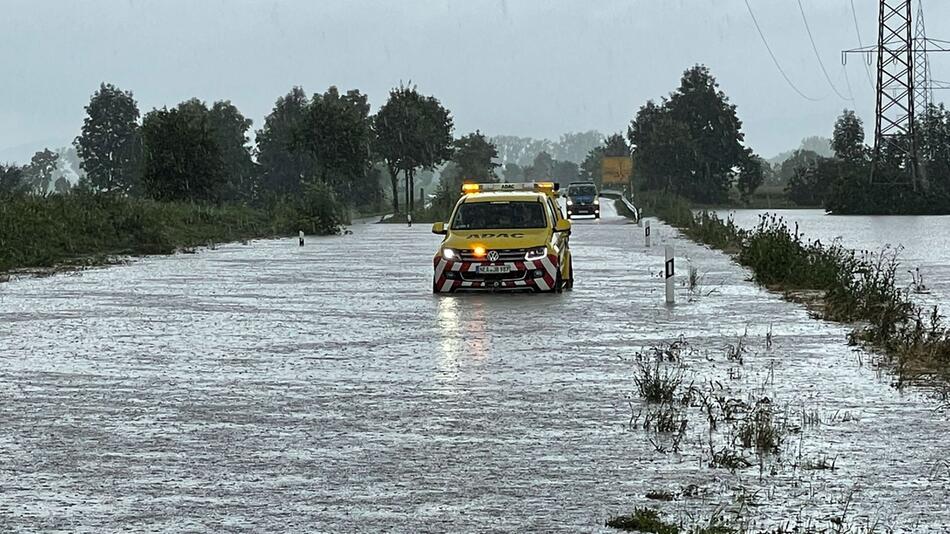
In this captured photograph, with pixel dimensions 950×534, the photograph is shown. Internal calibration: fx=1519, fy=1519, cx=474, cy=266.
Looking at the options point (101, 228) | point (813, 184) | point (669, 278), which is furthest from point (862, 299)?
point (813, 184)

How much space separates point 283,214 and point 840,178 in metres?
38.2

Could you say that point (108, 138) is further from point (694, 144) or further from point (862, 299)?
point (862, 299)

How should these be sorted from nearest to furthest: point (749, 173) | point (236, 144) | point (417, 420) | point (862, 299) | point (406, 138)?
point (417, 420)
point (862, 299)
point (406, 138)
point (749, 173)
point (236, 144)

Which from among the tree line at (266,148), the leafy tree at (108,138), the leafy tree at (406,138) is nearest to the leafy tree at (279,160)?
the tree line at (266,148)

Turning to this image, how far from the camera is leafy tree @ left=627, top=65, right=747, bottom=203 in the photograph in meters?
138

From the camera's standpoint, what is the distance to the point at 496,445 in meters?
9.96

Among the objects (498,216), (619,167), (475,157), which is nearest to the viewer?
(498,216)

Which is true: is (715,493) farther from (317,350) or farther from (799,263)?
(799,263)

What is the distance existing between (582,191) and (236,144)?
7662 cm

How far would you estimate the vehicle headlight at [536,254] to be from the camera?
24.2 meters

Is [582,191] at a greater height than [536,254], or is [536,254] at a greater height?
[582,191]

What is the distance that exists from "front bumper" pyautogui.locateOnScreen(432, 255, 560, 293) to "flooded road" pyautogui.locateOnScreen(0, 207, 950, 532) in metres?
→ 1.71

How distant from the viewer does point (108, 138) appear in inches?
6033

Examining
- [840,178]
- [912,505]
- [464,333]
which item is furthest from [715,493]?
[840,178]
